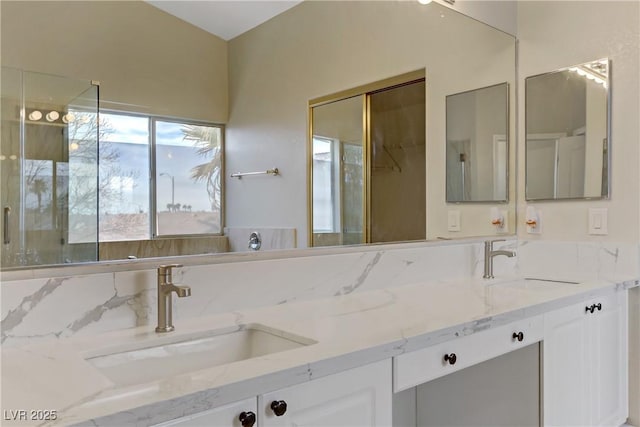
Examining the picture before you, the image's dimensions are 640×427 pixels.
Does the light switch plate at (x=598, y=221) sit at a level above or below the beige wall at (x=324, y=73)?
below

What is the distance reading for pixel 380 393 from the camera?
115cm

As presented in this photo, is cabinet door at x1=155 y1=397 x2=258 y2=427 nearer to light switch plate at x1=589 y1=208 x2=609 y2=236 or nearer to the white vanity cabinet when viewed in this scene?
the white vanity cabinet

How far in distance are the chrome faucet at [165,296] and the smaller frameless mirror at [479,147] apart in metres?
1.59

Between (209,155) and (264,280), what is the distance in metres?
0.44

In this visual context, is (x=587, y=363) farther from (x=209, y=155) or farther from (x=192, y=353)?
(x=209, y=155)

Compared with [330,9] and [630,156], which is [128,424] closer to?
[330,9]

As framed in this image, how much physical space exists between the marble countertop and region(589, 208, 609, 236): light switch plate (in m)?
0.40

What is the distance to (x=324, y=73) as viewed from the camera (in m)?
1.98

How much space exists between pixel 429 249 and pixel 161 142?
4.07 ft

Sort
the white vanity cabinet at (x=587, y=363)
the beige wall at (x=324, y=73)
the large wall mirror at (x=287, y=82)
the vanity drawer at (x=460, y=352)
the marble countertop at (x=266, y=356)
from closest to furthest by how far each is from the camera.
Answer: the marble countertop at (x=266, y=356)
the vanity drawer at (x=460, y=352)
the large wall mirror at (x=287, y=82)
the beige wall at (x=324, y=73)
the white vanity cabinet at (x=587, y=363)

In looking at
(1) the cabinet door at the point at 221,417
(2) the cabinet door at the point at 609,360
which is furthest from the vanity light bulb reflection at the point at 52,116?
(2) the cabinet door at the point at 609,360

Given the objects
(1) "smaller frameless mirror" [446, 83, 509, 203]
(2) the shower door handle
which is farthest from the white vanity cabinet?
(2) the shower door handle

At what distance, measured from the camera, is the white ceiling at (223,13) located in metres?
1.48

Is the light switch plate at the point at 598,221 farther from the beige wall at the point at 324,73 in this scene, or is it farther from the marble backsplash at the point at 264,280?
the beige wall at the point at 324,73
